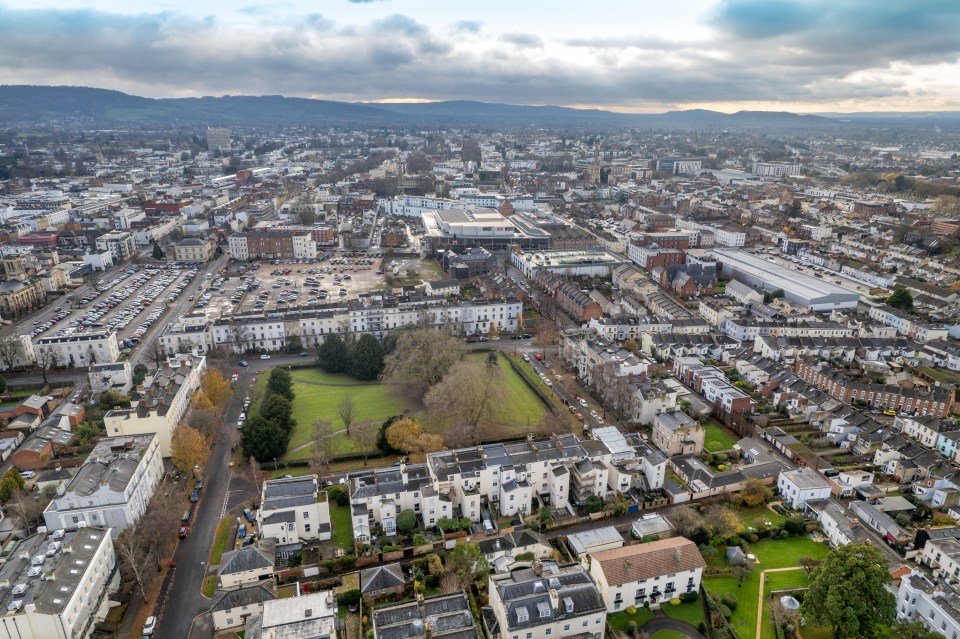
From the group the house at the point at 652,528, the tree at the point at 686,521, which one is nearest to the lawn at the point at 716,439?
the tree at the point at 686,521

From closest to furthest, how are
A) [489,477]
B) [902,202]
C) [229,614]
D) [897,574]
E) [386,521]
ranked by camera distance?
[229,614] < [897,574] < [386,521] < [489,477] < [902,202]

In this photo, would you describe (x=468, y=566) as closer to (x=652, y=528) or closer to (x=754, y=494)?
(x=652, y=528)

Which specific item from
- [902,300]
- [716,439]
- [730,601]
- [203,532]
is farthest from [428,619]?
[902,300]

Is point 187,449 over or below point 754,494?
over

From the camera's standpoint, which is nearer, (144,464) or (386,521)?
(386,521)

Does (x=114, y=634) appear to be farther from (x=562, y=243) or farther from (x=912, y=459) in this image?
(x=562, y=243)

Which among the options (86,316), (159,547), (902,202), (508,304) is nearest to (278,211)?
(86,316)
